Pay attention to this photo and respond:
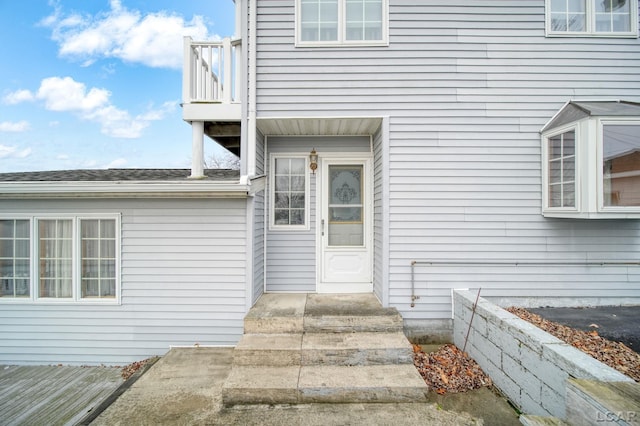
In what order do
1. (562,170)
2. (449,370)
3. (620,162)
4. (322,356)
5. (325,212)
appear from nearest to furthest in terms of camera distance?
(322,356)
(449,370)
(620,162)
(562,170)
(325,212)

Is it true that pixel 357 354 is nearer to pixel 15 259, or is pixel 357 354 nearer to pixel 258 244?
pixel 258 244

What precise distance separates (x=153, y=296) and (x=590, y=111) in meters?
6.05

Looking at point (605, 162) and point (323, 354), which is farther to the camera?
point (605, 162)

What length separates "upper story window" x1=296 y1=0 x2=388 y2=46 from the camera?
417 cm

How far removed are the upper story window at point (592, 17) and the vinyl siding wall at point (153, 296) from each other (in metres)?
5.20

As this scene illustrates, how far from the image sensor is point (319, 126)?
4.48 metres

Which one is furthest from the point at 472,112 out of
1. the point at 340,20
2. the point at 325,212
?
the point at 325,212

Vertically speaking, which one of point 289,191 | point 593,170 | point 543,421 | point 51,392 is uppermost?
point 593,170

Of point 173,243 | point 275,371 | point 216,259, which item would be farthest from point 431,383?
point 173,243

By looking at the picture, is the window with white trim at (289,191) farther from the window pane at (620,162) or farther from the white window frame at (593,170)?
the window pane at (620,162)

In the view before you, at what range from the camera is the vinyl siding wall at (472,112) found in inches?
163

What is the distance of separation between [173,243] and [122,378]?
5.89 ft

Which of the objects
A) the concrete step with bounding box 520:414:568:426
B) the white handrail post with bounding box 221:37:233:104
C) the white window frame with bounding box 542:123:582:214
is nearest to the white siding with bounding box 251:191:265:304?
the white handrail post with bounding box 221:37:233:104

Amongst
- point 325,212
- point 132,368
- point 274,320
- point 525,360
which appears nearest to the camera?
point 525,360
